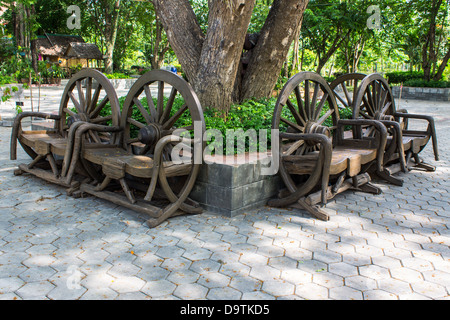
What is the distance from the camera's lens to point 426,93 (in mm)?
19438

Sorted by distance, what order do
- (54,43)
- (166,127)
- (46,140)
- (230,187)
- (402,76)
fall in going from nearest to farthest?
(230,187) → (166,127) → (46,140) → (402,76) → (54,43)

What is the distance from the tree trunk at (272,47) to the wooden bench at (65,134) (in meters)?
2.09

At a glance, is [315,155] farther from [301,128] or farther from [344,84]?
[344,84]

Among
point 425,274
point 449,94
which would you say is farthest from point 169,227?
point 449,94

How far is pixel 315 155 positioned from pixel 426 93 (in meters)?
17.3

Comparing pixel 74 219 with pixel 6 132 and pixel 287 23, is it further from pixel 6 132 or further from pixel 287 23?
pixel 6 132

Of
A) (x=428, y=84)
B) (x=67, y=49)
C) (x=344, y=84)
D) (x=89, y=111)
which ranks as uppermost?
(x=67, y=49)

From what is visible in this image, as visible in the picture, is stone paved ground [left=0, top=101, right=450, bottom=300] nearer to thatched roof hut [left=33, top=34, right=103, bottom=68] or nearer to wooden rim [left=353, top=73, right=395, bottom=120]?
wooden rim [left=353, top=73, right=395, bottom=120]

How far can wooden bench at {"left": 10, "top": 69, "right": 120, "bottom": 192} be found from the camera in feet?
15.7

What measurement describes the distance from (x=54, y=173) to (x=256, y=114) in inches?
99.6

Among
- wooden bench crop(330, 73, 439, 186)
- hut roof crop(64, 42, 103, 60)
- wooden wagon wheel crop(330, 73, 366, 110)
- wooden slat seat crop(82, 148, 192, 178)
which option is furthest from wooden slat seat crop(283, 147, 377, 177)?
hut roof crop(64, 42, 103, 60)

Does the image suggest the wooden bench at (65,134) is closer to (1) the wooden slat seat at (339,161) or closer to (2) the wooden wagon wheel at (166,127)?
(2) the wooden wagon wheel at (166,127)

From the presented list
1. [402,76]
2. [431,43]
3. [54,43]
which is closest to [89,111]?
[431,43]

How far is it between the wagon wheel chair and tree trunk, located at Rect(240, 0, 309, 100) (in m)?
1.77
